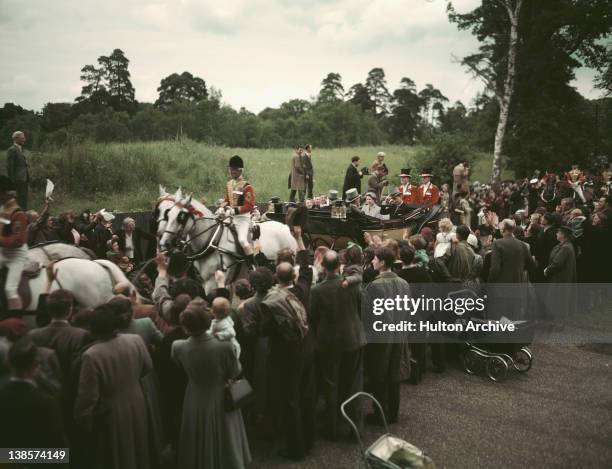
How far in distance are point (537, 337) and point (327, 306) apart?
18.9 ft

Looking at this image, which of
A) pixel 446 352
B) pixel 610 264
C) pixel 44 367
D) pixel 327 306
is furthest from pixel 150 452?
pixel 610 264

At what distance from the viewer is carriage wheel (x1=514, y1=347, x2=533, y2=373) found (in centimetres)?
771

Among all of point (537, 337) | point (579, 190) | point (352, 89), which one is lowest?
point (537, 337)

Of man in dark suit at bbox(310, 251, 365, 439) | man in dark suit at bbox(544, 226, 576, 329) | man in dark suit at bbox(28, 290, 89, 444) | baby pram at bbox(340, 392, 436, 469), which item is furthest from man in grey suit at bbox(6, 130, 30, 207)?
man in dark suit at bbox(544, 226, 576, 329)

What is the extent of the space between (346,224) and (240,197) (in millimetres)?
2967

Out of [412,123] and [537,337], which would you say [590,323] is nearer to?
[537,337]

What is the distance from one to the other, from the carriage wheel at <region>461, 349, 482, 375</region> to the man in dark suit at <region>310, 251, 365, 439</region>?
8.91ft

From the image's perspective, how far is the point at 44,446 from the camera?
12.8 feet

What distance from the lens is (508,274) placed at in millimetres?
8531

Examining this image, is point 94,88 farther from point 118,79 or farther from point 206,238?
point 206,238

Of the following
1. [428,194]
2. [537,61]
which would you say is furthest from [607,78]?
[428,194]

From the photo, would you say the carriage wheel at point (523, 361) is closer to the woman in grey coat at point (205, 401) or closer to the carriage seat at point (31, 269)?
the woman in grey coat at point (205, 401)

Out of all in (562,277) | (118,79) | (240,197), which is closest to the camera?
(240,197)

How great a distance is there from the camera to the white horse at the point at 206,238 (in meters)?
7.72
